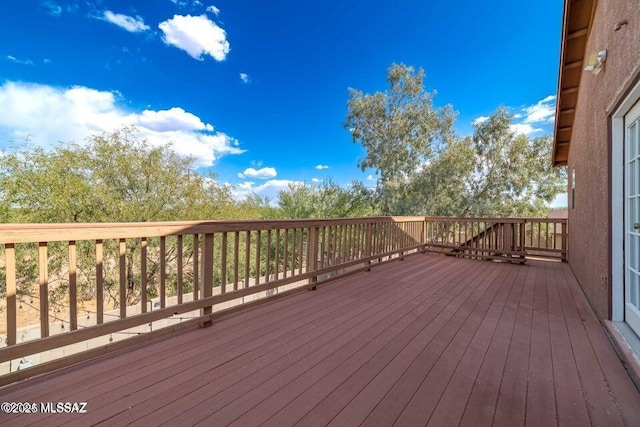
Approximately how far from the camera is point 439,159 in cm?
1328

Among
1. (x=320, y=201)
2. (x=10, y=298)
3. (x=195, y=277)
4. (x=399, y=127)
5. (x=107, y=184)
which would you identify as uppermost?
(x=399, y=127)

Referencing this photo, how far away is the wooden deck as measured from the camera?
1348mm

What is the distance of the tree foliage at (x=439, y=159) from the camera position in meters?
12.7

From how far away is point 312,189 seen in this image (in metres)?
16.1

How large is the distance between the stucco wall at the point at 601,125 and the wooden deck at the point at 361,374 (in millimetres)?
534

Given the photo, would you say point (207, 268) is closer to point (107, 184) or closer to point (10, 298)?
point (10, 298)

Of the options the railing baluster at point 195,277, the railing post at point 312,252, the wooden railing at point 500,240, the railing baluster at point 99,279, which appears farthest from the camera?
the wooden railing at point 500,240

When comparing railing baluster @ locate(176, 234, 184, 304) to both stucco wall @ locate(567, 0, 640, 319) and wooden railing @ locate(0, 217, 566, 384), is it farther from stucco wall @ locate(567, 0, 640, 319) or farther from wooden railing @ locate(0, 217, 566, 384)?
stucco wall @ locate(567, 0, 640, 319)

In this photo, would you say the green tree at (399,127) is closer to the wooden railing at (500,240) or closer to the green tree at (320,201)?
the green tree at (320,201)

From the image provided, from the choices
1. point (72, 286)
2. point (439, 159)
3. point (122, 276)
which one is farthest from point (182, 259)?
point (439, 159)

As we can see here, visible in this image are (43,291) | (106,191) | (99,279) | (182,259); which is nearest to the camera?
(43,291)

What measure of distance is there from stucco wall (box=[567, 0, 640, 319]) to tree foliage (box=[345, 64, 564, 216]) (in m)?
9.75

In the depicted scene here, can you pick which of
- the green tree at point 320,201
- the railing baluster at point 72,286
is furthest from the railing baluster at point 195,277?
the green tree at point 320,201

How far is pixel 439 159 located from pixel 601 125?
1108cm
